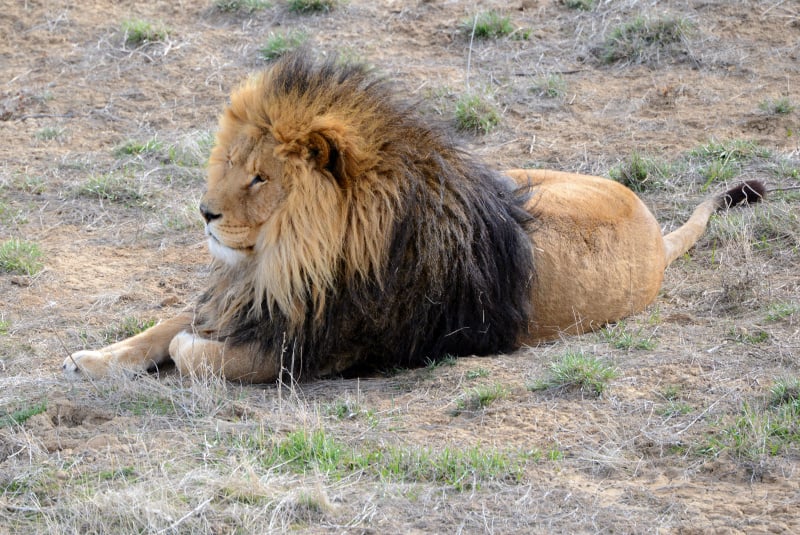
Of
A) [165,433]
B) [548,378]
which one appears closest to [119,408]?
[165,433]

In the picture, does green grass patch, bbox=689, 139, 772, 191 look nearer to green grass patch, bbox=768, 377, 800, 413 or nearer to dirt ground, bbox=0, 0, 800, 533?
dirt ground, bbox=0, 0, 800, 533

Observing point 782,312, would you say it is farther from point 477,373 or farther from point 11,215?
point 11,215

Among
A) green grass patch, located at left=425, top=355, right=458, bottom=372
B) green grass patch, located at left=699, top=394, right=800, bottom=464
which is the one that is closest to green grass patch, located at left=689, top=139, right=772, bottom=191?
green grass patch, located at left=425, top=355, right=458, bottom=372

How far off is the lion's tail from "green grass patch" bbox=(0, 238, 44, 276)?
3.49 m

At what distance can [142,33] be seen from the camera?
9.21 meters

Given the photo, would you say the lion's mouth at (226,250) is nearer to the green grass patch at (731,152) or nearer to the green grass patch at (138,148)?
the green grass patch at (138,148)

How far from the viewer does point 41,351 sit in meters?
5.20

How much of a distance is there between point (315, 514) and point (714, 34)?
6600 mm

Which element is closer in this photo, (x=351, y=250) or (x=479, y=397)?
(x=479, y=397)

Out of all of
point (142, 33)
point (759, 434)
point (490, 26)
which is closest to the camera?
point (759, 434)

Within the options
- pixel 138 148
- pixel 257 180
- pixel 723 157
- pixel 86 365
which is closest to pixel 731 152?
pixel 723 157

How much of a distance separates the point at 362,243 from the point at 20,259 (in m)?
2.59

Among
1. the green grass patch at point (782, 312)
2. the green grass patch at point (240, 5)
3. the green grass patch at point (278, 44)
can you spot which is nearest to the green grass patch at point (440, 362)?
the green grass patch at point (782, 312)

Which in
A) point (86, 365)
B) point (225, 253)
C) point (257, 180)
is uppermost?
point (257, 180)
